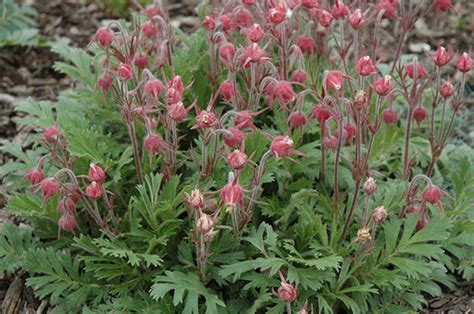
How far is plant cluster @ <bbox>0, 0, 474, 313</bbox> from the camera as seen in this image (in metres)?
3.24

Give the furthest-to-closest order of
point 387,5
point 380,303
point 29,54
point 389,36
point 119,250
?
point 389,36 → point 29,54 → point 387,5 → point 380,303 → point 119,250

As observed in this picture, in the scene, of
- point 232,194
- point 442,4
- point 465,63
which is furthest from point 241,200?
point 442,4

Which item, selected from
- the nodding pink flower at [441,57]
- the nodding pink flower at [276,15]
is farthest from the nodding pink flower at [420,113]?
the nodding pink flower at [276,15]

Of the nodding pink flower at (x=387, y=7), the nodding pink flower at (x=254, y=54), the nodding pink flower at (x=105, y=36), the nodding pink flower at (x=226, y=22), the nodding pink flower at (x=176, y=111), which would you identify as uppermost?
the nodding pink flower at (x=105, y=36)

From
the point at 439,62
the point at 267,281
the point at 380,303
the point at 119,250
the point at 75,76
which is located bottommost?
the point at 380,303

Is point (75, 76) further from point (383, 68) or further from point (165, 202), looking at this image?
point (383, 68)

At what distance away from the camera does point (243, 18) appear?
3.96 metres

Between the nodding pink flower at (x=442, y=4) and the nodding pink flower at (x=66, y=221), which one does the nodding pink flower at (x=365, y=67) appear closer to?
the nodding pink flower at (x=442, y=4)

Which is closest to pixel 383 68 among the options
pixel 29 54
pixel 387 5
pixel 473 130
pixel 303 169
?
pixel 473 130

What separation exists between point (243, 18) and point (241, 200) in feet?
3.98

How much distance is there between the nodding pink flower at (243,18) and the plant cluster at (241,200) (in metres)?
0.01

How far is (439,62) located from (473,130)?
5.52 feet

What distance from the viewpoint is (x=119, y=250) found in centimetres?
329

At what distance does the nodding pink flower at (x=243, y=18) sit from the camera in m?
3.90
